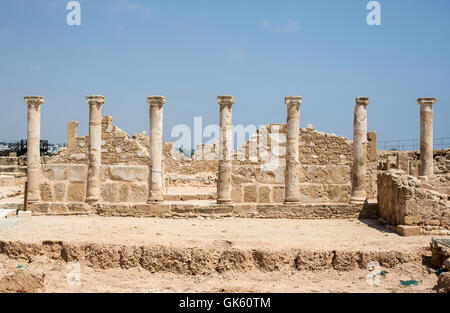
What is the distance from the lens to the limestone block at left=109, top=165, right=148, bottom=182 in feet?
44.4

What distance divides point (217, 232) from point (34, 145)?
6.40 metres

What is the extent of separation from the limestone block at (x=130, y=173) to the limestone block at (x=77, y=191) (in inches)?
34.9

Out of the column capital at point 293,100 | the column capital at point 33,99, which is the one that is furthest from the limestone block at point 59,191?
the column capital at point 293,100

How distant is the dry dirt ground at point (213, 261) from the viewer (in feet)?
26.5

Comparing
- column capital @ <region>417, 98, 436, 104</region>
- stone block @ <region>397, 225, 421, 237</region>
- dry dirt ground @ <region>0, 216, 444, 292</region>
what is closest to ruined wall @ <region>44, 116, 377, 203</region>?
column capital @ <region>417, 98, 436, 104</region>

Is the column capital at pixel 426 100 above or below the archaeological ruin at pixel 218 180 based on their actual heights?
above

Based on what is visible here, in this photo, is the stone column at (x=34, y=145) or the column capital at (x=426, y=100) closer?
the stone column at (x=34, y=145)

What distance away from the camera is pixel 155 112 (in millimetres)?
13219

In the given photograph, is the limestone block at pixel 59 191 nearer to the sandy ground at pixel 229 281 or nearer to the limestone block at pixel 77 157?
the limestone block at pixel 77 157

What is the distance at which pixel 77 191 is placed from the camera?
1359 cm

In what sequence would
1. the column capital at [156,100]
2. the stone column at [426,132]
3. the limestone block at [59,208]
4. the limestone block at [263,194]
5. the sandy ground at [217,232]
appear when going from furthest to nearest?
1. the stone column at [426,132]
2. the limestone block at [263,194]
3. the column capital at [156,100]
4. the limestone block at [59,208]
5. the sandy ground at [217,232]

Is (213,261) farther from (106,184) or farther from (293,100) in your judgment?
(293,100)

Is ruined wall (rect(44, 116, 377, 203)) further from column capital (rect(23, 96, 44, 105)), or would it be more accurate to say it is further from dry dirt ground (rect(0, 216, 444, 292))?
dry dirt ground (rect(0, 216, 444, 292))
